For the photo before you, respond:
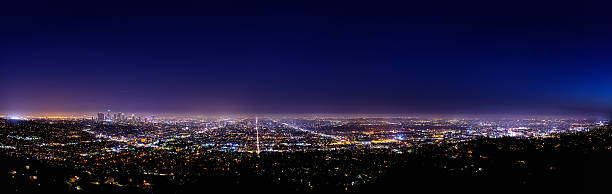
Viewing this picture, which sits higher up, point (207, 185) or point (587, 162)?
point (587, 162)

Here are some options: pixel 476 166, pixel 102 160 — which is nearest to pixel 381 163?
pixel 476 166

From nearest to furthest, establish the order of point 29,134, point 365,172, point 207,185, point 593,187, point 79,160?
point 593,187 → point 207,185 → point 365,172 → point 79,160 → point 29,134

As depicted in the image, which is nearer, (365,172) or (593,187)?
(593,187)

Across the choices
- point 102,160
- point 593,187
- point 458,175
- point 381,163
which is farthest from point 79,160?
point 593,187

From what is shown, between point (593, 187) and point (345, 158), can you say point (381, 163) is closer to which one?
point (345, 158)

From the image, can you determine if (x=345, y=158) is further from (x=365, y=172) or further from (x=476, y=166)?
(x=476, y=166)

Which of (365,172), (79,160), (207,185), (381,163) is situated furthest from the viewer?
(79,160)
